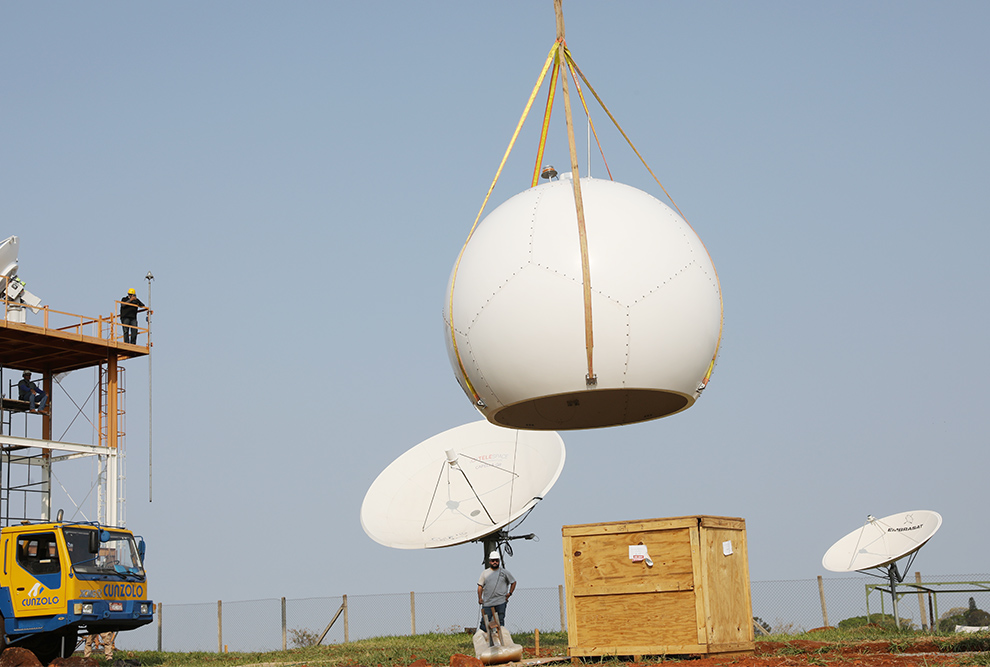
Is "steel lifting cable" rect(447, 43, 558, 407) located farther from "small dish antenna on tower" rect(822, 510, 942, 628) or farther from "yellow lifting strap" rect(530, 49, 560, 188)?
"small dish antenna on tower" rect(822, 510, 942, 628)

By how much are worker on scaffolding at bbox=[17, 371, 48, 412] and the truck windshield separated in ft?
39.5

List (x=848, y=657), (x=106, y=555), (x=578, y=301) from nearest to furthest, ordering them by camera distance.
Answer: (x=578, y=301)
(x=848, y=657)
(x=106, y=555)

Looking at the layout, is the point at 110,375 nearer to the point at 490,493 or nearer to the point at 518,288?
the point at 490,493

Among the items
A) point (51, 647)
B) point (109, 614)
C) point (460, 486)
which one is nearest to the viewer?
point (109, 614)

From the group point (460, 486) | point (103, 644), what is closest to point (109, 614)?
point (460, 486)

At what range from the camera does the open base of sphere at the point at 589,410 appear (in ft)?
38.2

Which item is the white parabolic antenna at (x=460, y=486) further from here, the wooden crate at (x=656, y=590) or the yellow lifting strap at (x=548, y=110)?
the yellow lifting strap at (x=548, y=110)

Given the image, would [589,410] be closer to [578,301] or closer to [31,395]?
[578,301]

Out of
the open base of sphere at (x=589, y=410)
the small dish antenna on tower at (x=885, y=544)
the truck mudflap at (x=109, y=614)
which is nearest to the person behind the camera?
the open base of sphere at (x=589, y=410)

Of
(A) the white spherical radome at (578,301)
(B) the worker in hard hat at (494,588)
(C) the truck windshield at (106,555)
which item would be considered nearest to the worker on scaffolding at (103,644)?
(C) the truck windshield at (106,555)

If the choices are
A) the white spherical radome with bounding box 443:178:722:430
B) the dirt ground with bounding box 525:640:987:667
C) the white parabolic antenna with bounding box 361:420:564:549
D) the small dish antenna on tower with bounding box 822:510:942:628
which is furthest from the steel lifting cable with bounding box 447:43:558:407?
the small dish antenna on tower with bounding box 822:510:942:628

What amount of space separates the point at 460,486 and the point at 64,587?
28.2 feet

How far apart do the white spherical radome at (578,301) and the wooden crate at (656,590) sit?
5631 mm

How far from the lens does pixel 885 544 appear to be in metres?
29.4
